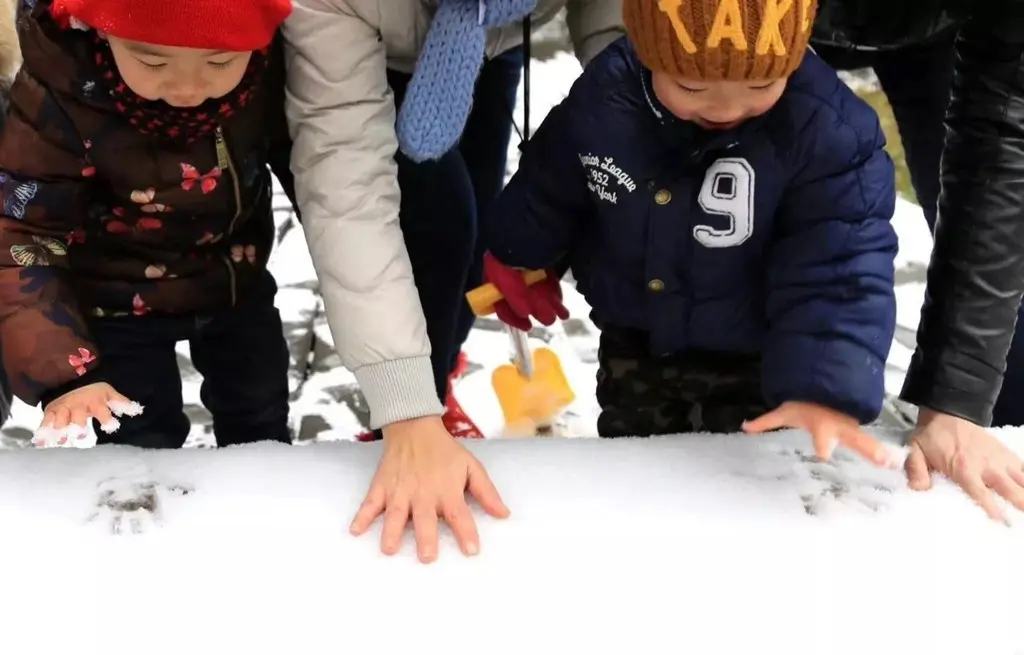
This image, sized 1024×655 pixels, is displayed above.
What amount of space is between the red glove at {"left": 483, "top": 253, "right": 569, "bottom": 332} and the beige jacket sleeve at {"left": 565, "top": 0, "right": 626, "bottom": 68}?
205 mm

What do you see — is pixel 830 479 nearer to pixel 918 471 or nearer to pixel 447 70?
pixel 918 471

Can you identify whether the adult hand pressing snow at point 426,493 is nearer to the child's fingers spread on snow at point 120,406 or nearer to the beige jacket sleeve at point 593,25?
the child's fingers spread on snow at point 120,406

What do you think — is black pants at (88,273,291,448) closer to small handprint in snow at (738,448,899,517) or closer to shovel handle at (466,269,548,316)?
shovel handle at (466,269,548,316)

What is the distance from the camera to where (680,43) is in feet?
2.14

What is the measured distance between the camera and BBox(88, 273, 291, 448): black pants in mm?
939

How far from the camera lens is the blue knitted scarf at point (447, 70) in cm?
74

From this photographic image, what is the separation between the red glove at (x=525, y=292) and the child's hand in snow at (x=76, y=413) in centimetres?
38

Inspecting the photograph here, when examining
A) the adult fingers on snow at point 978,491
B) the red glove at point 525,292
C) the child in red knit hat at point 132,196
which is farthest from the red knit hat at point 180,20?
the adult fingers on snow at point 978,491

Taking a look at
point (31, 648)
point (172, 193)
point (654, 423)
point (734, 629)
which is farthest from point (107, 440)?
point (734, 629)

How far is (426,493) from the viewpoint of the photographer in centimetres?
68

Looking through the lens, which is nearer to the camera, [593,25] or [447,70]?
[447,70]

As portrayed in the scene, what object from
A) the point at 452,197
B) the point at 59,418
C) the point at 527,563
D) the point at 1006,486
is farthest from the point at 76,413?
the point at 1006,486

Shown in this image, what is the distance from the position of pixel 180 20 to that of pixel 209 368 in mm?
474

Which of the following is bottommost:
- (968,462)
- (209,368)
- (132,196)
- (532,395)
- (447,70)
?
(532,395)
